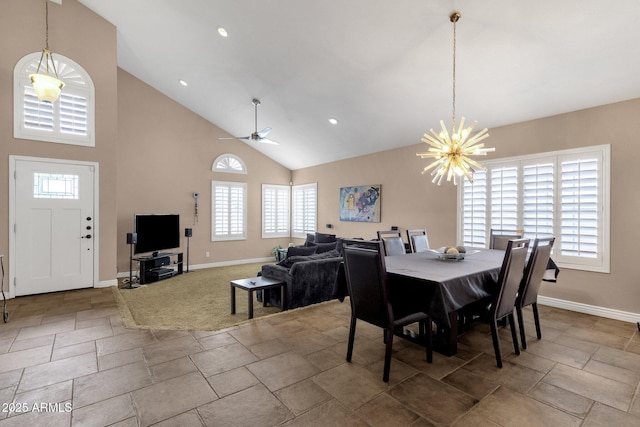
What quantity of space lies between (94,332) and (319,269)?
268 centimetres

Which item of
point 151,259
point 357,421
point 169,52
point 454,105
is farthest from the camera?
point 151,259

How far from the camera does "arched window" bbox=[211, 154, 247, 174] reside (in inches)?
319

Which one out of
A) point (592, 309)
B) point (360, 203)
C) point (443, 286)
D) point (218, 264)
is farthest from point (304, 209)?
point (443, 286)

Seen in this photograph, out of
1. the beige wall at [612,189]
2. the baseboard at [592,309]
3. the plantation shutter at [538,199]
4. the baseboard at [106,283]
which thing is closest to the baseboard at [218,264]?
the baseboard at [106,283]

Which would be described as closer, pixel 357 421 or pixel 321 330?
pixel 357 421

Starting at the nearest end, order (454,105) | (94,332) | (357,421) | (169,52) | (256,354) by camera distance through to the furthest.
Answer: (357,421)
(256,354)
(94,332)
(454,105)
(169,52)

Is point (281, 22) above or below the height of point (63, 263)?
above

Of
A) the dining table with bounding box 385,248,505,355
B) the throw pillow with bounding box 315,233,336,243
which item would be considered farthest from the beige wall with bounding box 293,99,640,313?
the dining table with bounding box 385,248,505,355

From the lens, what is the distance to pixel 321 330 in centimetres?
339

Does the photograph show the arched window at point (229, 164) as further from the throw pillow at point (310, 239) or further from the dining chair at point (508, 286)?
the dining chair at point (508, 286)

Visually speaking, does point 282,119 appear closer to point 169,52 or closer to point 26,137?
point 169,52

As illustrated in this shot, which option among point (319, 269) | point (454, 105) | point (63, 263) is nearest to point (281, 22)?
point (454, 105)

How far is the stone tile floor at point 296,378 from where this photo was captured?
198 cm

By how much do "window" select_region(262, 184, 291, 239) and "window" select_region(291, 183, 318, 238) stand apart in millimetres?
197
